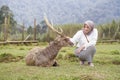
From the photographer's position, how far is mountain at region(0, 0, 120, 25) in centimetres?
6117

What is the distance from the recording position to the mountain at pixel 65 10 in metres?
61.2

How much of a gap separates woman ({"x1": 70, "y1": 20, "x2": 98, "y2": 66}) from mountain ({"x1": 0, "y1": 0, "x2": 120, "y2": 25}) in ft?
150

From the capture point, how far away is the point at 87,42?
1145 centimetres

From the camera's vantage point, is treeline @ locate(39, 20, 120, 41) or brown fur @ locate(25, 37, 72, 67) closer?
brown fur @ locate(25, 37, 72, 67)

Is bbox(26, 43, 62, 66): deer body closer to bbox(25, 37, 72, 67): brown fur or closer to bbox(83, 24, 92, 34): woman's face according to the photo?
bbox(25, 37, 72, 67): brown fur

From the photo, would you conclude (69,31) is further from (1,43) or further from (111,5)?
(111,5)

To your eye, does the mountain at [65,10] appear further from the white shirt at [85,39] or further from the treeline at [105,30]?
Answer: the white shirt at [85,39]

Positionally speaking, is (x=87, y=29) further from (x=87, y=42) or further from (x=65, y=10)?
(x=65, y=10)

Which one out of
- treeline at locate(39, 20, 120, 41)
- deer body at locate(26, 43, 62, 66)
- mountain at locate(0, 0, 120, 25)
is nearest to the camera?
deer body at locate(26, 43, 62, 66)

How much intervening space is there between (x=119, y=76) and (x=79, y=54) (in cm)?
283

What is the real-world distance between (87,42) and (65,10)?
189 feet

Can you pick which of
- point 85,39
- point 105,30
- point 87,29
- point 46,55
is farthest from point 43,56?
point 105,30

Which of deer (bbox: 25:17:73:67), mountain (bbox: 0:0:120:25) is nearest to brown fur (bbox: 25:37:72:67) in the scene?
deer (bbox: 25:17:73:67)

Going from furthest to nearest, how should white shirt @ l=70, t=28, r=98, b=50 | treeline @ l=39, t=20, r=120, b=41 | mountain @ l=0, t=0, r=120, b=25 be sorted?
1. mountain @ l=0, t=0, r=120, b=25
2. treeline @ l=39, t=20, r=120, b=41
3. white shirt @ l=70, t=28, r=98, b=50
